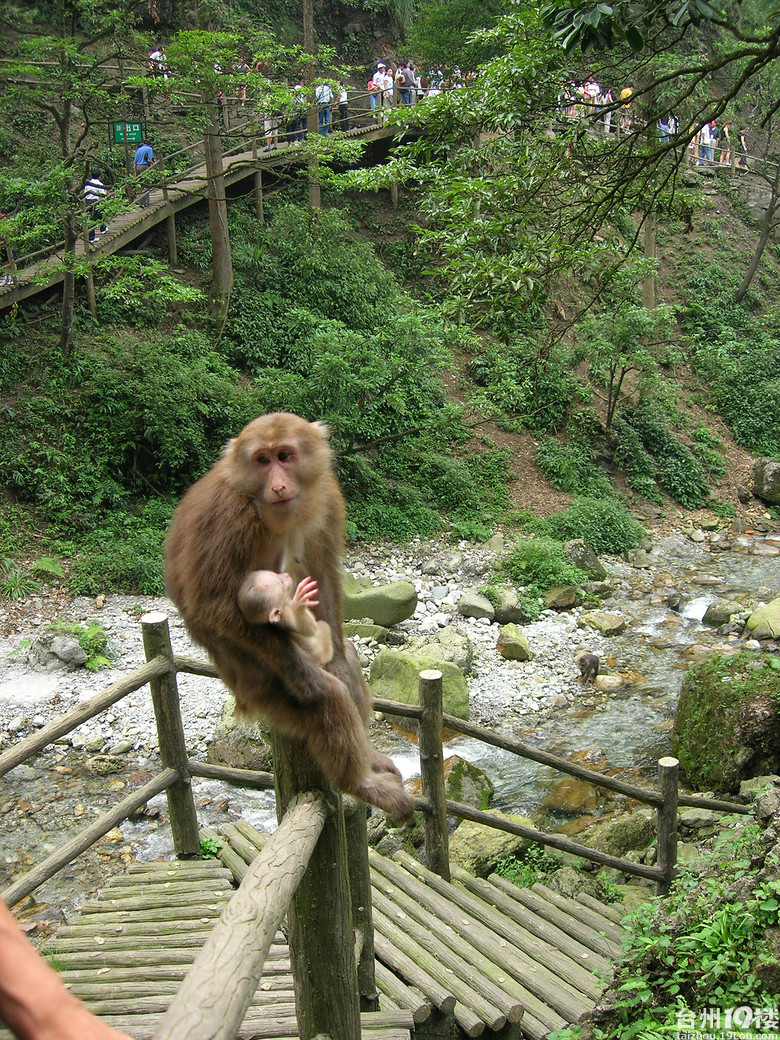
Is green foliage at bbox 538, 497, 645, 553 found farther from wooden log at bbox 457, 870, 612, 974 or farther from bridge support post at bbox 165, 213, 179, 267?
wooden log at bbox 457, 870, 612, 974

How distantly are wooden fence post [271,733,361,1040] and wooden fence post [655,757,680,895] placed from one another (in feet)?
9.27

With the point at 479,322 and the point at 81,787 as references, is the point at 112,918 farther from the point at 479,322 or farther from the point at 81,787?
the point at 479,322

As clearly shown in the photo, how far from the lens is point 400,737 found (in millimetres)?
8039

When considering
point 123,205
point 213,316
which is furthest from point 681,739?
point 213,316

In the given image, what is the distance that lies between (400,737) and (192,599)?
5.85 meters

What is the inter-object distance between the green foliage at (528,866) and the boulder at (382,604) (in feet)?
13.9

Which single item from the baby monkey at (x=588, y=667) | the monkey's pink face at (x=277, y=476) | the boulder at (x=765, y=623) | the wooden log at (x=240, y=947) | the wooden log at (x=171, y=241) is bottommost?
the baby monkey at (x=588, y=667)

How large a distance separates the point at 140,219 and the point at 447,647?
847 cm

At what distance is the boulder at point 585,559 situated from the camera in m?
11.6

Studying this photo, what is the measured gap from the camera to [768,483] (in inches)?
590

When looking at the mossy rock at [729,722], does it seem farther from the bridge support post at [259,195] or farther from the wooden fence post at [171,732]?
the bridge support post at [259,195]

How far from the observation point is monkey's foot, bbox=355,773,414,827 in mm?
2574

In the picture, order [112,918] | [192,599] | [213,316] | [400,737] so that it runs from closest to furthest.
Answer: [192,599] → [112,918] → [400,737] → [213,316]

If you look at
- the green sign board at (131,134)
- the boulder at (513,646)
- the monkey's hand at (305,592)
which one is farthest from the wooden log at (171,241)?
the monkey's hand at (305,592)
